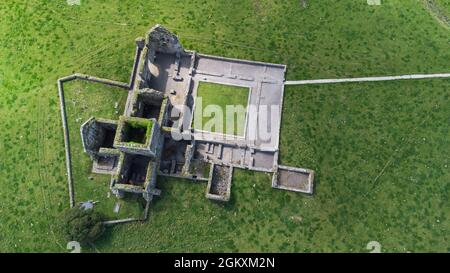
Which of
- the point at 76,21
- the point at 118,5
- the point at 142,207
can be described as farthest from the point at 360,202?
the point at 76,21

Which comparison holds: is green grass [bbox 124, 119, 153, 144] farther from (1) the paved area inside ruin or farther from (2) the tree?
(2) the tree

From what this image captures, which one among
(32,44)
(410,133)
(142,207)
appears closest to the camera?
(142,207)

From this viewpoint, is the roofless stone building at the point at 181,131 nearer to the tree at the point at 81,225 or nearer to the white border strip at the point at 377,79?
the white border strip at the point at 377,79

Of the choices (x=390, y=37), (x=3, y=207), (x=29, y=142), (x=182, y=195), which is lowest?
(x=3, y=207)

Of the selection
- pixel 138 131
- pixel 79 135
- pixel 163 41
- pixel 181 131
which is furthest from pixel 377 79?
pixel 79 135

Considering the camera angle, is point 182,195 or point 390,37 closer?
point 182,195

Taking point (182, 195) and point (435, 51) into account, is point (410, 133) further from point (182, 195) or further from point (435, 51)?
point (182, 195)
